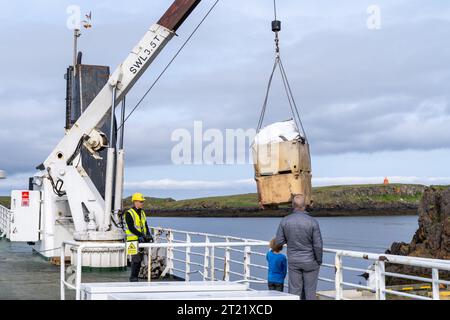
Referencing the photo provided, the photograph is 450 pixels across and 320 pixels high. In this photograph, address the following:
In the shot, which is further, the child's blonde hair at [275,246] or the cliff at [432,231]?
the cliff at [432,231]

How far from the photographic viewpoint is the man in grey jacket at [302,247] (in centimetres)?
806

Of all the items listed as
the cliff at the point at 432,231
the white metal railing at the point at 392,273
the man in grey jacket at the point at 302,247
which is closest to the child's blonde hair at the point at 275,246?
the man in grey jacket at the point at 302,247

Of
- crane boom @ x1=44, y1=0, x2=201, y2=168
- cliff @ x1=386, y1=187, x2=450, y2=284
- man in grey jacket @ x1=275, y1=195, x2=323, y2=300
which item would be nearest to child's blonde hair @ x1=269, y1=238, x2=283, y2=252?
man in grey jacket @ x1=275, y1=195, x2=323, y2=300

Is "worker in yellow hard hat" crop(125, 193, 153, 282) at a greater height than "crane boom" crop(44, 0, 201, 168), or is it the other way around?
"crane boom" crop(44, 0, 201, 168)

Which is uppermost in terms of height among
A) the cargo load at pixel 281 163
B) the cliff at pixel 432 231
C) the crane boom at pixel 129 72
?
the crane boom at pixel 129 72

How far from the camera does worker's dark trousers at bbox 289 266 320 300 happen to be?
8.19 meters

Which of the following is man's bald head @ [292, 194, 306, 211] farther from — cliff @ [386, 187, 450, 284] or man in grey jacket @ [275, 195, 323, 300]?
cliff @ [386, 187, 450, 284]

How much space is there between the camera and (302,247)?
8.12 meters

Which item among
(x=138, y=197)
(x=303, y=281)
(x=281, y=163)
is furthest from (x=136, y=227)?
(x=303, y=281)

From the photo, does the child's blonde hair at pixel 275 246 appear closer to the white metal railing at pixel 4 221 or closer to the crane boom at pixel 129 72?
the crane boom at pixel 129 72

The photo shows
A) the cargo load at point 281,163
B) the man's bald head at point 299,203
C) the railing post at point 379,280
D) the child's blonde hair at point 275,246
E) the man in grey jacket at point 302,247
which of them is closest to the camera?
the railing post at point 379,280

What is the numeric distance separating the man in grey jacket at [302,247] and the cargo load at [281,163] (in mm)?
1448

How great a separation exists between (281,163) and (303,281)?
212 centimetres

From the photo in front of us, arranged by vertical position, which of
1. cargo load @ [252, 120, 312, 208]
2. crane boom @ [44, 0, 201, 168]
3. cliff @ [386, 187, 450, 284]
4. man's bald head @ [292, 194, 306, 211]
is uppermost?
crane boom @ [44, 0, 201, 168]
